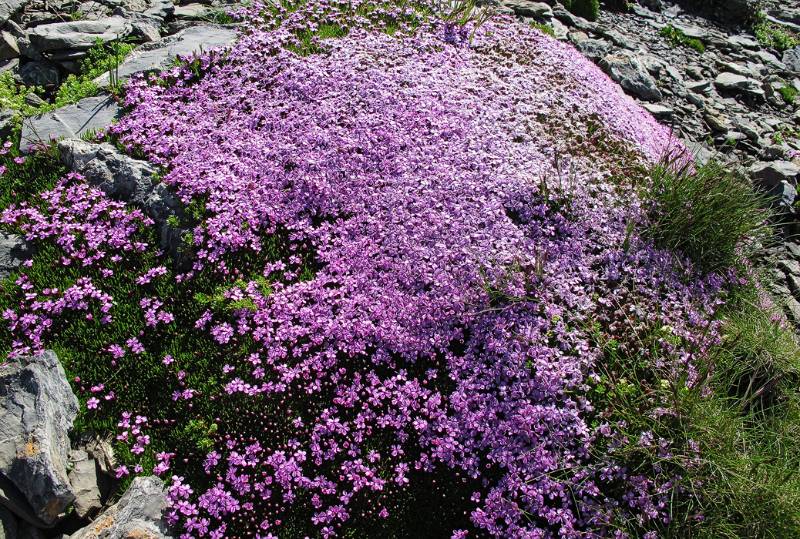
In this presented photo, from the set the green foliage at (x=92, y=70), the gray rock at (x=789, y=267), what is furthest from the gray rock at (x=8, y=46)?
the gray rock at (x=789, y=267)

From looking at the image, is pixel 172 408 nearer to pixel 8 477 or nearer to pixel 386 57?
pixel 8 477

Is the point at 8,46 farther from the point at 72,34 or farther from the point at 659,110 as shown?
the point at 659,110

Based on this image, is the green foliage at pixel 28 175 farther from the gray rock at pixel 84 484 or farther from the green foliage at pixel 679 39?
the green foliage at pixel 679 39

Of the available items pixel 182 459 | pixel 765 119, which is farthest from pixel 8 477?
pixel 765 119

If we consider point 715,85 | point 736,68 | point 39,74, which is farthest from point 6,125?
point 736,68

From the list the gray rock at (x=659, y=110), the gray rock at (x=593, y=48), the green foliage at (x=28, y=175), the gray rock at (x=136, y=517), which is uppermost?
the gray rock at (x=593, y=48)
